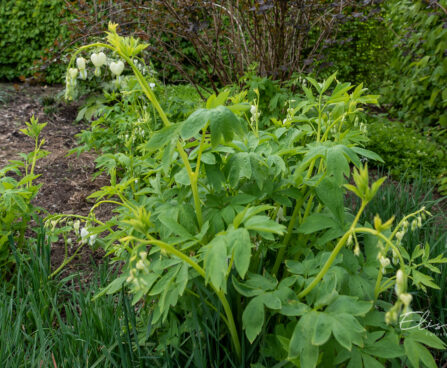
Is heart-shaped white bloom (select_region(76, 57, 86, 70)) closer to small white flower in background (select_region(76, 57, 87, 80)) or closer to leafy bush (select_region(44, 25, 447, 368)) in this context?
small white flower in background (select_region(76, 57, 87, 80))

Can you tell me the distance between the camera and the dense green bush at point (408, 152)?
4603mm

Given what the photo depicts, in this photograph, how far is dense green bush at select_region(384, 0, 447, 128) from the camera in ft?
16.1

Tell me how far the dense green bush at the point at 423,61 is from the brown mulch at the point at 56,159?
3.99 metres

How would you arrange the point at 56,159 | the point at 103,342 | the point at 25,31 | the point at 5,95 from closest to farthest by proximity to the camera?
the point at 103,342 → the point at 56,159 → the point at 5,95 → the point at 25,31

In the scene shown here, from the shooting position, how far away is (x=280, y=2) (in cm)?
383

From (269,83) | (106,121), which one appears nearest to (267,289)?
(269,83)

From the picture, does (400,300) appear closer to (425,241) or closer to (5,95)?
(425,241)

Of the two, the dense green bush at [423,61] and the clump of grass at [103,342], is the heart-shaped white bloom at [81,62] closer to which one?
the clump of grass at [103,342]

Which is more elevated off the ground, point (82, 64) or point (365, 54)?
point (82, 64)

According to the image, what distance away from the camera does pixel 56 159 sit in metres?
4.67

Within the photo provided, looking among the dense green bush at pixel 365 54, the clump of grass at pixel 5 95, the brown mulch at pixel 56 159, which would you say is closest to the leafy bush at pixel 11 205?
the brown mulch at pixel 56 159

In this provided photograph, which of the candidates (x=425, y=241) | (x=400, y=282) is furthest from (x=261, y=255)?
(x=425, y=241)

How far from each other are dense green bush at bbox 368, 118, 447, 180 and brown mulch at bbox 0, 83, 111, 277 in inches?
123

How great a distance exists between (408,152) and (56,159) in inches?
156
